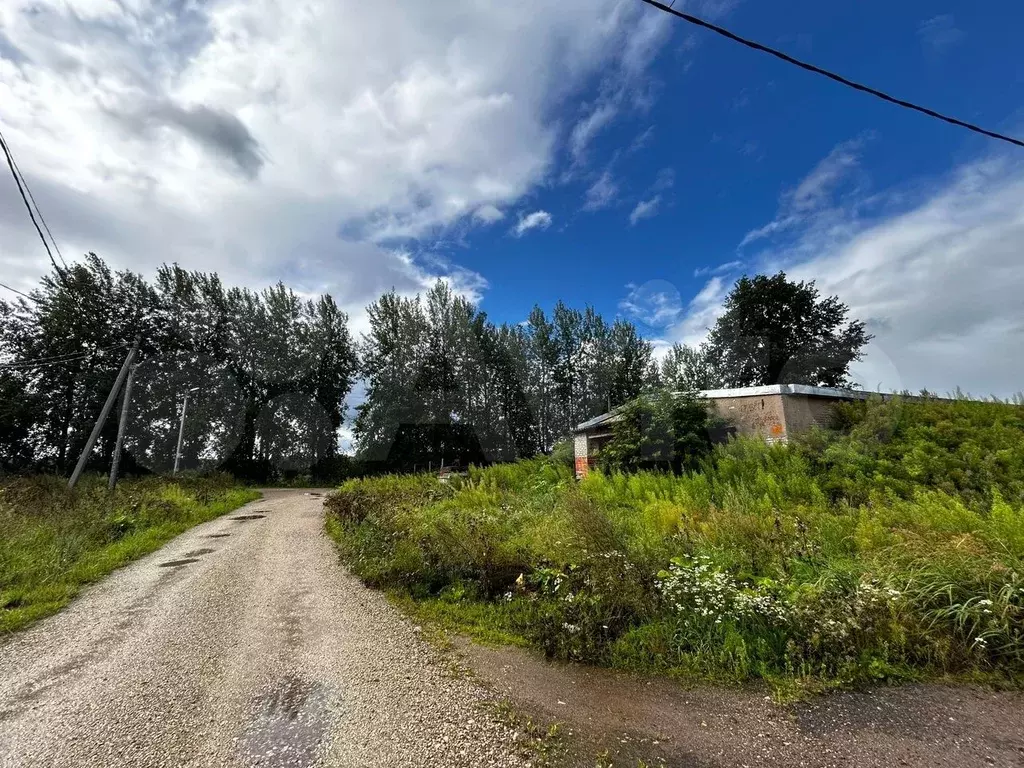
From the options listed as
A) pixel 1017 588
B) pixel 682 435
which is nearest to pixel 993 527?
pixel 1017 588

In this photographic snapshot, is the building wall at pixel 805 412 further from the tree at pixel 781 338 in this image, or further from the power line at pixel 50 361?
the power line at pixel 50 361

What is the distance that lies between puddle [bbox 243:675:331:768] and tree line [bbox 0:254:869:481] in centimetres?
2442

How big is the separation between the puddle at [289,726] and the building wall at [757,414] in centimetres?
1052

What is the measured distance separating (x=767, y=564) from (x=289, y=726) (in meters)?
4.29

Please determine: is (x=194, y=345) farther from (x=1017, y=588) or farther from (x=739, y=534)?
(x=1017, y=588)

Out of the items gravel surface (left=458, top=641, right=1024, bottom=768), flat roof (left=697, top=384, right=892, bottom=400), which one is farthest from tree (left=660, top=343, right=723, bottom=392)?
gravel surface (left=458, top=641, right=1024, bottom=768)

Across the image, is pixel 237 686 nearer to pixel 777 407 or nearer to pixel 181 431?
pixel 777 407

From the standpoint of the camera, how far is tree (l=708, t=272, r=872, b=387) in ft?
76.5

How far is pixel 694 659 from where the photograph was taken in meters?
3.21

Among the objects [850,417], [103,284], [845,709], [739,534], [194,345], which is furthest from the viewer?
[194,345]

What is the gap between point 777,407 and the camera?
10.4 meters

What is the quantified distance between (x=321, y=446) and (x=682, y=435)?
2724 centimetres

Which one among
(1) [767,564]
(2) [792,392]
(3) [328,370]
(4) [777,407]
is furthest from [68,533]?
(3) [328,370]

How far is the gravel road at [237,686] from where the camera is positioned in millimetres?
2480
